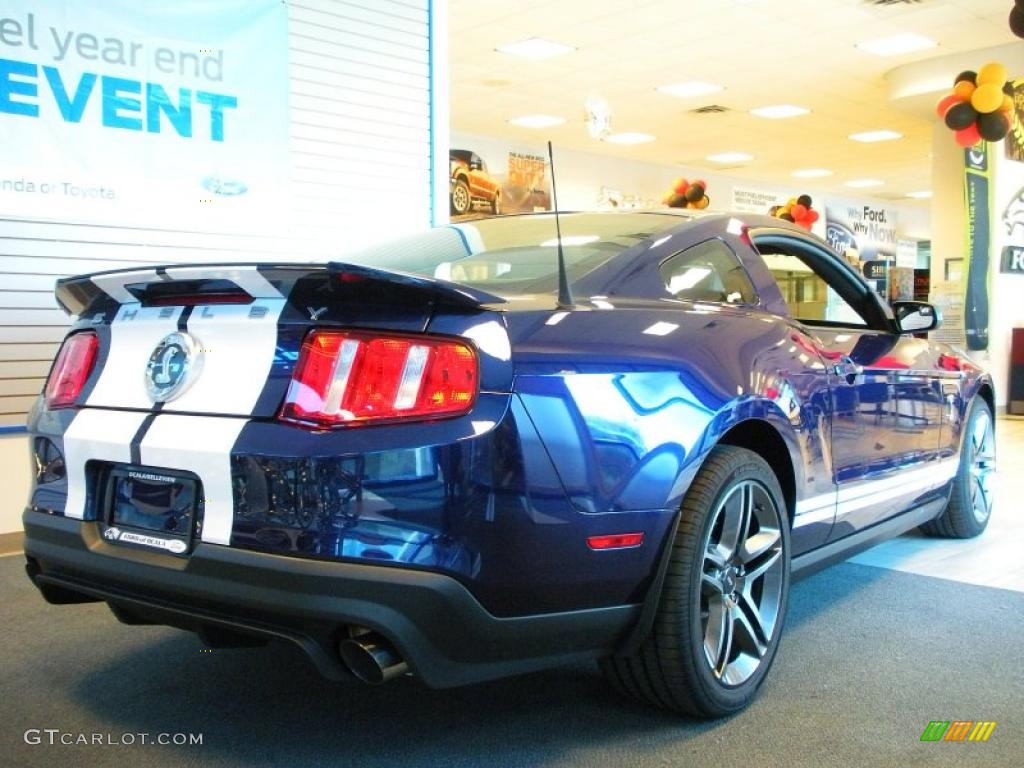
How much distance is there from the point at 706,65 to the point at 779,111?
2898 mm

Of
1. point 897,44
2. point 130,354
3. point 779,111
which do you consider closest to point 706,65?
point 897,44

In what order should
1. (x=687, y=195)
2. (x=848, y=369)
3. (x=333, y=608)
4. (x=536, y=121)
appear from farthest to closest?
(x=687, y=195), (x=536, y=121), (x=848, y=369), (x=333, y=608)

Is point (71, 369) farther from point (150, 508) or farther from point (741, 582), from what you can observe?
point (741, 582)

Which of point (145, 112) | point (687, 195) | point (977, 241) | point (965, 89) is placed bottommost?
point (977, 241)

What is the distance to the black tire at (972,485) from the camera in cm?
368

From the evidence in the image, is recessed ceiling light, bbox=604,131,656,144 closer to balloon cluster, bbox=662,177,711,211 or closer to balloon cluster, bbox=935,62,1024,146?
balloon cluster, bbox=662,177,711,211

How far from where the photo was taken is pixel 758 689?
87.7 inches

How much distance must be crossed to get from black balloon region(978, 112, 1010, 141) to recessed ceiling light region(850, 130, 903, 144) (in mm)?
5718

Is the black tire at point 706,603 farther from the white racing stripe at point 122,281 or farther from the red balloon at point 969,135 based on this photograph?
the red balloon at point 969,135

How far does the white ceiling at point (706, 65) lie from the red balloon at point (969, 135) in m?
1.05

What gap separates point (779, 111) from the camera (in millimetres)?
13289

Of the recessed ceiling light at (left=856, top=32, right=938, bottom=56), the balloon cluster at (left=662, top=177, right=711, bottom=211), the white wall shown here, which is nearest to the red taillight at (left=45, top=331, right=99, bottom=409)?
the recessed ceiling light at (left=856, top=32, right=938, bottom=56)

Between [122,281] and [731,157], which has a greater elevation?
[731,157]

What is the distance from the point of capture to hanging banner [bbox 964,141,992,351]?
10.1 m
